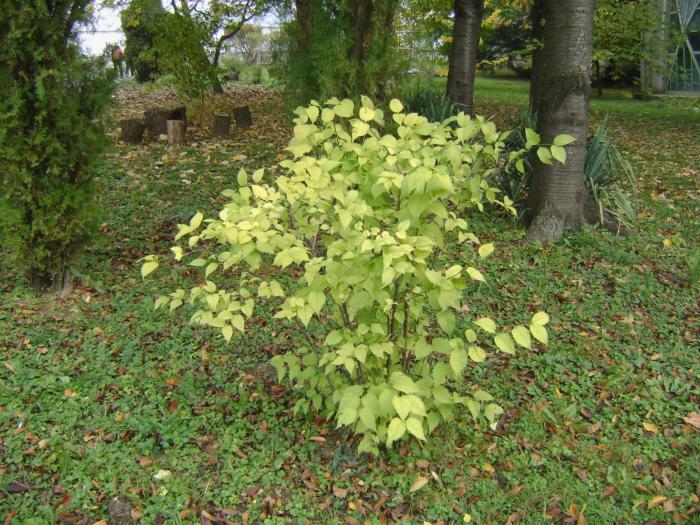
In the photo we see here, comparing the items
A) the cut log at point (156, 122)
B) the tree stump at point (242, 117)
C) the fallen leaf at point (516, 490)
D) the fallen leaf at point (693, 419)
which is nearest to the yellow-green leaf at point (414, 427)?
the fallen leaf at point (516, 490)

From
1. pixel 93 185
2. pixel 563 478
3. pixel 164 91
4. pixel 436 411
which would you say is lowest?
pixel 563 478

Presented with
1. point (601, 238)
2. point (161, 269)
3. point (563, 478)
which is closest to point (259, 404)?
point (563, 478)

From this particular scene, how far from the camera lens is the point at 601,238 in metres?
5.41

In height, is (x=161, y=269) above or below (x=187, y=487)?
above

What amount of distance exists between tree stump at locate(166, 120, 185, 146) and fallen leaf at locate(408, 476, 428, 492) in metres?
7.15

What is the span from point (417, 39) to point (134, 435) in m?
8.69

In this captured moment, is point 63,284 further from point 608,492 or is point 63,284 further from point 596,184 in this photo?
point 596,184

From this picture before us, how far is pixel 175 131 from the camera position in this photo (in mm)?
8680

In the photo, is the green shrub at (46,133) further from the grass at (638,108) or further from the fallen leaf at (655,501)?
the grass at (638,108)

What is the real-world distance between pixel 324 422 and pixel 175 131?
6.61 m

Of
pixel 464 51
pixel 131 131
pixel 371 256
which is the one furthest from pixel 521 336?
pixel 131 131

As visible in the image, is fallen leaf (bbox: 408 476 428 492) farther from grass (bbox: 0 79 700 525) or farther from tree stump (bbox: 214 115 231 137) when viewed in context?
tree stump (bbox: 214 115 231 137)

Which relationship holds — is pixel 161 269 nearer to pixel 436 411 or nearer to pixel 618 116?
pixel 436 411

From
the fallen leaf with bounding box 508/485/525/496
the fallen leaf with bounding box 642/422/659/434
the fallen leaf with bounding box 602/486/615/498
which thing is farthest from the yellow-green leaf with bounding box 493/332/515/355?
the fallen leaf with bounding box 642/422/659/434
